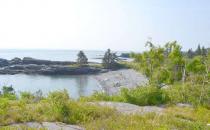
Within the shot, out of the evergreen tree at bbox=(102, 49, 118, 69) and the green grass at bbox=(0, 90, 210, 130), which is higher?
the green grass at bbox=(0, 90, 210, 130)

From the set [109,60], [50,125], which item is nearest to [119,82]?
[109,60]

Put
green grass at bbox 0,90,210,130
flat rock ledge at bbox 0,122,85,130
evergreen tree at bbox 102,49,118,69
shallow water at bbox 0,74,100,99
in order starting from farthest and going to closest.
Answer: evergreen tree at bbox 102,49,118,69 → shallow water at bbox 0,74,100,99 → green grass at bbox 0,90,210,130 → flat rock ledge at bbox 0,122,85,130

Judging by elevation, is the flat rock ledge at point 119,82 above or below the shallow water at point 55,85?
above

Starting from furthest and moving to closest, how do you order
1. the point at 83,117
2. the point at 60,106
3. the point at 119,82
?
the point at 119,82 → the point at 60,106 → the point at 83,117

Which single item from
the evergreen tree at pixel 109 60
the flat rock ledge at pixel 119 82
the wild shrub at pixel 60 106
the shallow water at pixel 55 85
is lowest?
the shallow water at pixel 55 85

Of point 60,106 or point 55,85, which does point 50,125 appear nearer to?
point 60,106

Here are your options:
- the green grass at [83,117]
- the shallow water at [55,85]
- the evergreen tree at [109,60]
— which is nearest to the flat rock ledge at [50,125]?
the green grass at [83,117]

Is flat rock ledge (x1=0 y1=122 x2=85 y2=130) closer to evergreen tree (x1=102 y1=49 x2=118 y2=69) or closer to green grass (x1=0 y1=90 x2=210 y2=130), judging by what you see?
green grass (x1=0 y1=90 x2=210 y2=130)

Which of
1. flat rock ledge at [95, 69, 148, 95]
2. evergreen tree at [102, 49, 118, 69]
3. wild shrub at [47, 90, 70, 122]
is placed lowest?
flat rock ledge at [95, 69, 148, 95]

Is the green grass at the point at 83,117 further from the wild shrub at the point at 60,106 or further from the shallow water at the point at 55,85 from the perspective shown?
the shallow water at the point at 55,85

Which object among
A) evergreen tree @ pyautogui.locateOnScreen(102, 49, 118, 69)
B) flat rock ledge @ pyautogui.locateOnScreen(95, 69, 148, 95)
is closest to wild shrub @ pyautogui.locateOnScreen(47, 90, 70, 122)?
flat rock ledge @ pyautogui.locateOnScreen(95, 69, 148, 95)

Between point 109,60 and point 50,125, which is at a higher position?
point 50,125

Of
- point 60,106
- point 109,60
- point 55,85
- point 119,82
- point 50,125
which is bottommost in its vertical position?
point 55,85

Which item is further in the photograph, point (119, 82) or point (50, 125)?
point (119, 82)
